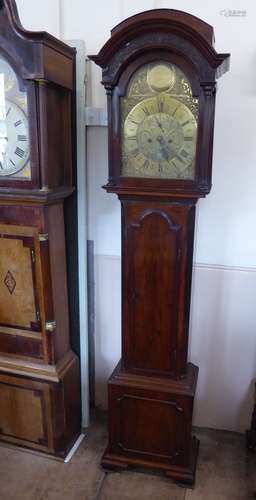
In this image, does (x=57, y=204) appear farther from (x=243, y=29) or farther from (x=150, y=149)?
(x=243, y=29)

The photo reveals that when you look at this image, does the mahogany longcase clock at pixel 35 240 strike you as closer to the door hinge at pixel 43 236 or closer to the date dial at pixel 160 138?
the door hinge at pixel 43 236

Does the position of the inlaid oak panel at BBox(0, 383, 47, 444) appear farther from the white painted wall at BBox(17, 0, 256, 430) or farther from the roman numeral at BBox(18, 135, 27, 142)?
the roman numeral at BBox(18, 135, 27, 142)

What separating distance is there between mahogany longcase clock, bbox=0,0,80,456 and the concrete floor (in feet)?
0.28

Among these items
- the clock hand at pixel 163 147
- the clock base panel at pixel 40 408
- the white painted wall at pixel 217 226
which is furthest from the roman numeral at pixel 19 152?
the clock base panel at pixel 40 408

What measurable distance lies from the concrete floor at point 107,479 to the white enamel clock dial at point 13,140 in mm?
1282

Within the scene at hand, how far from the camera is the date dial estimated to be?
140 cm

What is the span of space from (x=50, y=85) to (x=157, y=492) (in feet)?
5.53

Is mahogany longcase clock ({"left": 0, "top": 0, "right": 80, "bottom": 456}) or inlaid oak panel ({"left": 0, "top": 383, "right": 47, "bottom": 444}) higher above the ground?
mahogany longcase clock ({"left": 0, "top": 0, "right": 80, "bottom": 456})

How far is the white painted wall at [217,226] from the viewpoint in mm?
1634

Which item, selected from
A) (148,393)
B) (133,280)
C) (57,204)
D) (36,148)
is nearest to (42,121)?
(36,148)

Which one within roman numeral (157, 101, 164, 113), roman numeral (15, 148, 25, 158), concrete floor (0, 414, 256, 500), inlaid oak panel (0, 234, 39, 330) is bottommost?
concrete floor (0, 414, 256, 500)

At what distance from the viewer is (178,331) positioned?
160cm

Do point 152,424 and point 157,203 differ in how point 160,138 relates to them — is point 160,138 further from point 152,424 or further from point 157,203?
point 152,424

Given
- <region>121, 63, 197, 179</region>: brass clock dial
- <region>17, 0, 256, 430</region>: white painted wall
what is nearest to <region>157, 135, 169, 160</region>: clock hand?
<region>121, 63, 197, 179</region>: brass clock dial
